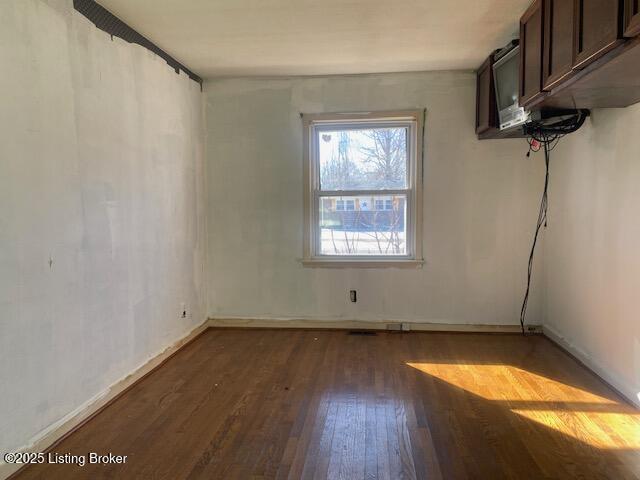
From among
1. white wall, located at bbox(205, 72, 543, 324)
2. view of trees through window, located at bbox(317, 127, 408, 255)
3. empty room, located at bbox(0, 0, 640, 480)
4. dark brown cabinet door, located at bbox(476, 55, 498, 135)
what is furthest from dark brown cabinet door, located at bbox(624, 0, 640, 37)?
view of trees through window, located at bbox(317, 127, 408, 255)

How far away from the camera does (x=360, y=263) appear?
4.14 meters

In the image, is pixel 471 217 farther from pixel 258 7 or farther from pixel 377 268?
pixel 258 7

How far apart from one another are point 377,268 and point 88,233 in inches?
100

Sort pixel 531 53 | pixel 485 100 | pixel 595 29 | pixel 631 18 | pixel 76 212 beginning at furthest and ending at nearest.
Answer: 1. pixel 485 100
2. pixel 531 53
3. pixel 76 212
4. pixel 595 29
5. pixel 631 18

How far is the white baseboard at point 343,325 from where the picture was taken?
4027 mm

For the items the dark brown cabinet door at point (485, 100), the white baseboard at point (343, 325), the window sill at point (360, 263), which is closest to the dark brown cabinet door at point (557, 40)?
the dark brown cabinet door at point (485, 100)

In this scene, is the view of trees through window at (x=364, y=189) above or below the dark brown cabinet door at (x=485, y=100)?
below

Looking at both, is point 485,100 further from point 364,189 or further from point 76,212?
point 76,212

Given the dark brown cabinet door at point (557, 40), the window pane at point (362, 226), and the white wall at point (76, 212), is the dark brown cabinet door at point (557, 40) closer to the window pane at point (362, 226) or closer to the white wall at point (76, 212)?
the window pane at point (362, 226)

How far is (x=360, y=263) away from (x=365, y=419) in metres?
1.89

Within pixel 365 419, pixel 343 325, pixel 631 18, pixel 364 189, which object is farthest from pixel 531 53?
pixel 343 325

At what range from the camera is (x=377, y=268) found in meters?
4.13

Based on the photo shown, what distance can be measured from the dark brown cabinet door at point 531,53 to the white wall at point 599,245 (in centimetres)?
65

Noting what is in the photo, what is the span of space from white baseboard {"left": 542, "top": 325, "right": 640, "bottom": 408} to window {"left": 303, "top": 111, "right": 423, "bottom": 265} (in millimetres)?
1336
